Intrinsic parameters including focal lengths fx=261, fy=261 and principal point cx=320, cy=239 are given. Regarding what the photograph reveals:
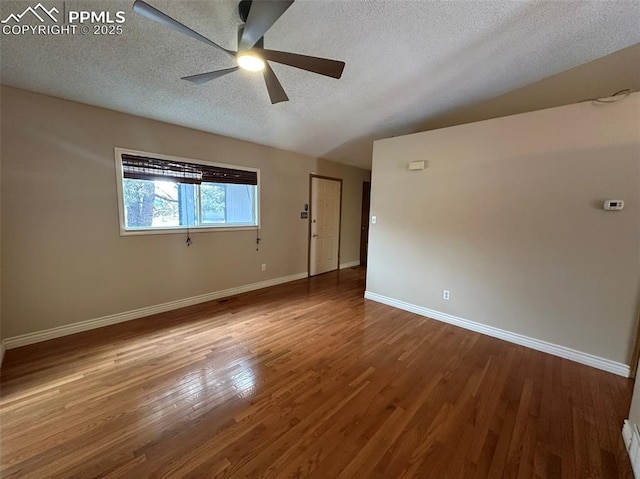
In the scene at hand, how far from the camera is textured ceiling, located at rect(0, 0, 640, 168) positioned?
1.94 meters

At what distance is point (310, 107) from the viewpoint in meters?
3.28

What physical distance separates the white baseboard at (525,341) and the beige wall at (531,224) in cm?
5

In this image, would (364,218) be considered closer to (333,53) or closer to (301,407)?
(333,53)

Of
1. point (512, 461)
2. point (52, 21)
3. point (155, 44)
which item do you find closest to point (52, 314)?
point (52, 21)

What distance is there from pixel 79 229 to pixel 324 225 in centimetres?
386

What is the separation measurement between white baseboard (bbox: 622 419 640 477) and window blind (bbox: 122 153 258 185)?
4439mm

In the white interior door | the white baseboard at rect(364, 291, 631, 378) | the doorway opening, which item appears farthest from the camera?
the doorway opening

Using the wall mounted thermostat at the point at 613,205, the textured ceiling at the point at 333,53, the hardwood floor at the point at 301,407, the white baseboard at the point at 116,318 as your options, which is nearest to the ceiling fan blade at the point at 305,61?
the textured ceiling at the point at 333,53

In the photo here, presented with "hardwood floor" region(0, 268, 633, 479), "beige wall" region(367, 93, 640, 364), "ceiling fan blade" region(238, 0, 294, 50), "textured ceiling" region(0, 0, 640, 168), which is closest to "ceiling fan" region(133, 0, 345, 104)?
"ceiling fan blade" region(238, 0, 294, 50)

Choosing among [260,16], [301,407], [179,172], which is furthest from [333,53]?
[301,407]

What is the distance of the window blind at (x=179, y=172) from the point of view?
9.87 feet

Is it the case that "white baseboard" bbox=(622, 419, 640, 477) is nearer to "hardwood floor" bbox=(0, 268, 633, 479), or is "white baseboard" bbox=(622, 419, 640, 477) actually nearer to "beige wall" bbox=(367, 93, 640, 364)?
"hardwood floor" bbox=(0, 268, 633, 479)

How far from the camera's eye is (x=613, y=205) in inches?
89.9

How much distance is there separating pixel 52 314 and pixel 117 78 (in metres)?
2.41
